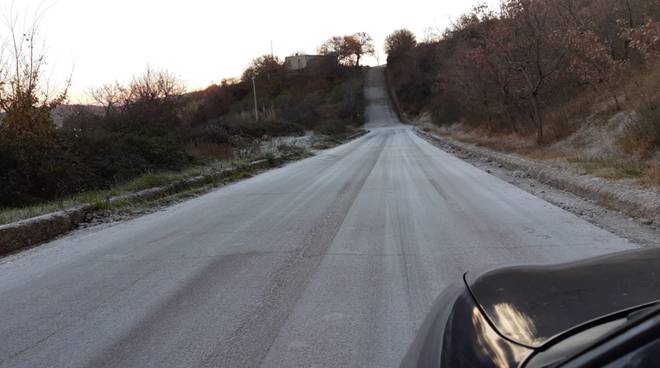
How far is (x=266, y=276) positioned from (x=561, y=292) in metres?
4.07

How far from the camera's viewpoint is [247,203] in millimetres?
11602

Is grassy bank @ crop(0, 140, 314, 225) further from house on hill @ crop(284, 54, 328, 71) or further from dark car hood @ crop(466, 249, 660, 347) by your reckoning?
house on hill @ crop(284, 54, 328, 71)

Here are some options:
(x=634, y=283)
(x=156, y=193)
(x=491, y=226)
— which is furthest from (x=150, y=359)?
(x=156, y=193)

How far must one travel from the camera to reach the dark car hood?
1848 mm

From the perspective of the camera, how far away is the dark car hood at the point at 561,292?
72.7 inches

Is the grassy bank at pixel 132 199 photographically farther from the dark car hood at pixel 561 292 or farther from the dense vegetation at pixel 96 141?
the dark car hood at pixel 561 292

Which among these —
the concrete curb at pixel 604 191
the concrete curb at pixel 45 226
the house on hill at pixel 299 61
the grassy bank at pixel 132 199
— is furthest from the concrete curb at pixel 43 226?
the house on hill at pixel 299 61

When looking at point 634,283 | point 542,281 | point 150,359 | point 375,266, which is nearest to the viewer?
point 634,283

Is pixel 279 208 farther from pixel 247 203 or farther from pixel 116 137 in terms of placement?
pixel 116 137

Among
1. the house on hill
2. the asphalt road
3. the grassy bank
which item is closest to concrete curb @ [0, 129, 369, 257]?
the grassy bank

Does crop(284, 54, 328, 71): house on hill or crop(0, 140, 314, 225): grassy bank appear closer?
crop(0, 140, 314, 225): grassy bank

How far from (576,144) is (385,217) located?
12.8m

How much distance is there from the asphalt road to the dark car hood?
151cm

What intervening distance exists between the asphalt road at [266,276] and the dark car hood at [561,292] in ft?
4.95
